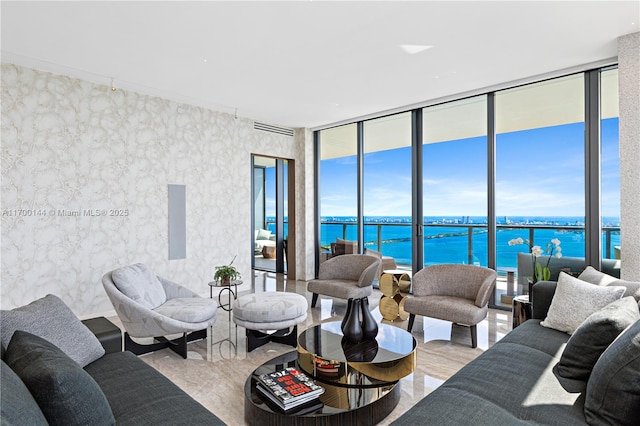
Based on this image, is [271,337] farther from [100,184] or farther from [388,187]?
[388,187]

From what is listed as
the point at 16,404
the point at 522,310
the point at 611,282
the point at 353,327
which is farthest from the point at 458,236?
the point at 16,404

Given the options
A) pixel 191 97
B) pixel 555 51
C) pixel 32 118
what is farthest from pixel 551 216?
pixel 32 118

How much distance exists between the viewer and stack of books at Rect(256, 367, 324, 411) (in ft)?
6.95

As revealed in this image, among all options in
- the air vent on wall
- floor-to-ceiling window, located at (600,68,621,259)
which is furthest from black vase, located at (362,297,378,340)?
the air vent on wall

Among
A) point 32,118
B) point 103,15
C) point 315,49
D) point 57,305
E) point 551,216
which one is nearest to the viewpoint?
point 57,305

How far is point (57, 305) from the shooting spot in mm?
2215

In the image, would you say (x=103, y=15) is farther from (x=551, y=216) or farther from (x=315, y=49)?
(x=551, y=216)

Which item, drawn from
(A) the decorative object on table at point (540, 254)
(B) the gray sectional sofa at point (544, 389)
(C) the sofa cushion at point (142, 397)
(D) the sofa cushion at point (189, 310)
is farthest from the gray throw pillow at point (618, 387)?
(D) the sofa cushion at point (189, 310)

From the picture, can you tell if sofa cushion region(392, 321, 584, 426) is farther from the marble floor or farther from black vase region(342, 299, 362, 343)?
black vase region(342, 299, 362, 343)

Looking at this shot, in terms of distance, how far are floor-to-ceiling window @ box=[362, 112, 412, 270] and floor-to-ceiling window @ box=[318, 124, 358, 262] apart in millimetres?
256

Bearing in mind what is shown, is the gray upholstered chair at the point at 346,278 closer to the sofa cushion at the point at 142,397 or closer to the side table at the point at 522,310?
the side table at the point at 522,310

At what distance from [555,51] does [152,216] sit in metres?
5.11

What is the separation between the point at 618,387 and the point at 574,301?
1.27m

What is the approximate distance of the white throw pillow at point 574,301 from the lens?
2.52 m
